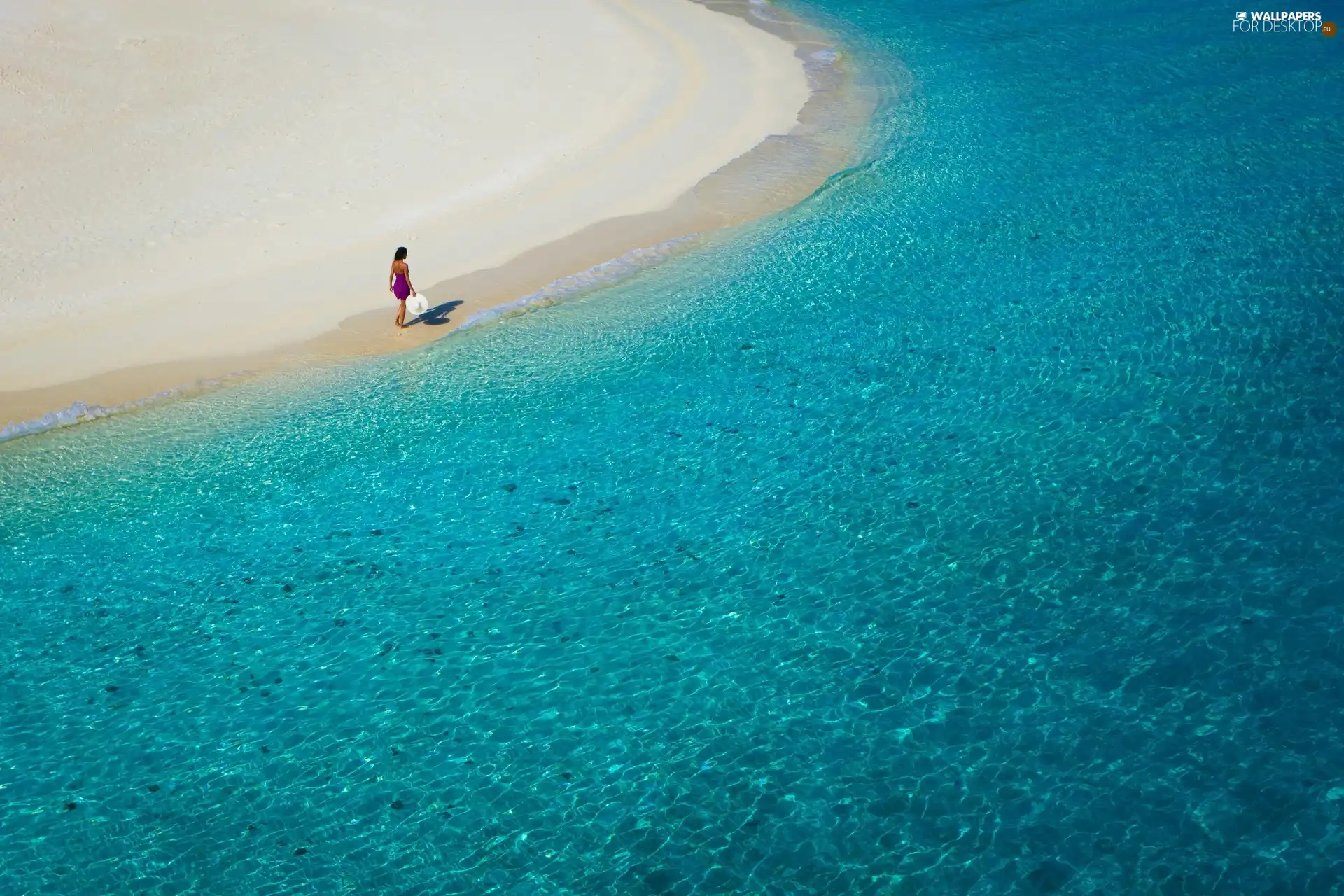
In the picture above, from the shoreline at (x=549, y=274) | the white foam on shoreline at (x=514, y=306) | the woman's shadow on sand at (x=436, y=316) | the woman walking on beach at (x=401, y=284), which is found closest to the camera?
the white foam on shoreline at (x=514, y=306)

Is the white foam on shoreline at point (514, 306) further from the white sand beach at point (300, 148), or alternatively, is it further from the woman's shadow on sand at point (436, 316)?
the white sand beach at point (300, 148)

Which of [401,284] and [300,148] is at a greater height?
[300,148]

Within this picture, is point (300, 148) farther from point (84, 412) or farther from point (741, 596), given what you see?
point (741, 596)

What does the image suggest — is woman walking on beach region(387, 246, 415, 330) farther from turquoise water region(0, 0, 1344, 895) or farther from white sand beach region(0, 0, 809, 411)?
Answer: turquoise water region(0, 0, 1344, 895)

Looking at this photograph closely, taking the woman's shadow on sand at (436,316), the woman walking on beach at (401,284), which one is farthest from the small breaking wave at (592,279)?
the woman walking on beach at (401,284)

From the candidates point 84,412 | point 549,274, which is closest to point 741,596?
point 549,274

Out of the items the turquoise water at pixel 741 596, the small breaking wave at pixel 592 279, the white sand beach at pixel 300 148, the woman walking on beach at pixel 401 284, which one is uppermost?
the white sand beach at pixel 300 148

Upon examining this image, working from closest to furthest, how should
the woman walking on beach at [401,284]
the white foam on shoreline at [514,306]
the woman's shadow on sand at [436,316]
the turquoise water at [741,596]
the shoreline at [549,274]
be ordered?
the turquoise water at [741,596]
the white foam on shoreline at [514,306]
the shoreline at [549,274]
the woman walking on beach at [401,284]
the woman's shadow on sand at [436,316]

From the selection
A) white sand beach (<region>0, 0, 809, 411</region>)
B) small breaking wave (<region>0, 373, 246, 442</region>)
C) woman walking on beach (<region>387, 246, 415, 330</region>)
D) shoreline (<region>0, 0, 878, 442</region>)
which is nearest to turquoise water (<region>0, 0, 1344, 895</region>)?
small breaking wave (<region>0, 373, 246, 442</region>)
